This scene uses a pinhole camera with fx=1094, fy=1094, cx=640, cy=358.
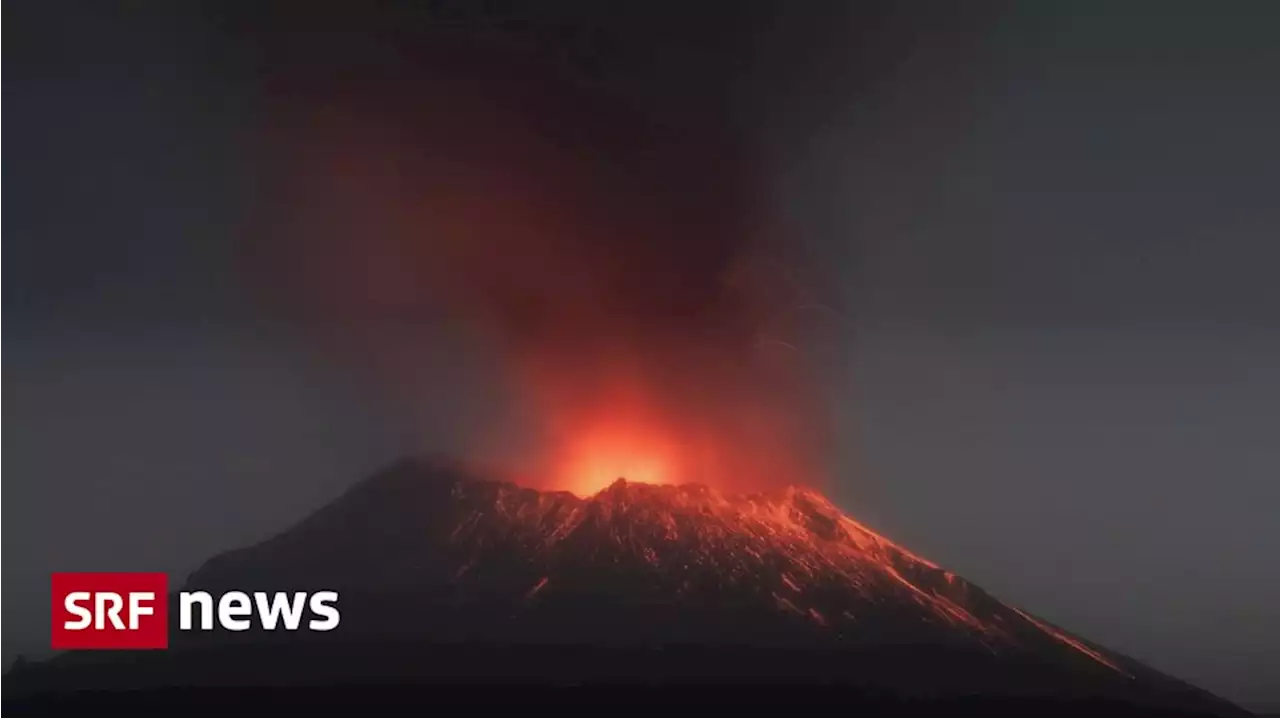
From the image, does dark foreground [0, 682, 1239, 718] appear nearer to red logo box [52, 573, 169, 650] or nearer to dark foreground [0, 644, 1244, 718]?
dark foreground [0, 644, 1244, 718]

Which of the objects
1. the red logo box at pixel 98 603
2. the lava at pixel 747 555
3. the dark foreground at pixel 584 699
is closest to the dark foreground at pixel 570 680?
the dark foreground at pixel 584 699

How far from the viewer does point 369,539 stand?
183 feet

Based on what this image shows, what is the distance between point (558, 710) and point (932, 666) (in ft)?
50.7

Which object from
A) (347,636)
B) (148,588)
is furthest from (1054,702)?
(148,588)

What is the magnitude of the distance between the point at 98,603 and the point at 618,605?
73.3ft

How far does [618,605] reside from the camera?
4806cm

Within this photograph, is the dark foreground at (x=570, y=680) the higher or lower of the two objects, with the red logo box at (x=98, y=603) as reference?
lower

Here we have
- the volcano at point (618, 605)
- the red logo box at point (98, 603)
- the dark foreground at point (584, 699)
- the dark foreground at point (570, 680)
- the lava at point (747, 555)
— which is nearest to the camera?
the red logo box at point (98, 603)

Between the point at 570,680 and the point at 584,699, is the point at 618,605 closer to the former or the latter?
the point at 570,680

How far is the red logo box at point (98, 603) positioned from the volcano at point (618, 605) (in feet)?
18.8

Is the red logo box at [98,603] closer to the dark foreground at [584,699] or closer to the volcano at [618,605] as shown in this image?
the volcano at [618,605]

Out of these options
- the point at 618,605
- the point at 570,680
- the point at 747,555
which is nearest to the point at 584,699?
the point at 570,680

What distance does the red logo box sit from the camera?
Answer: 31.1 metres

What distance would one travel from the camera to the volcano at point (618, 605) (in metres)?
43.2
